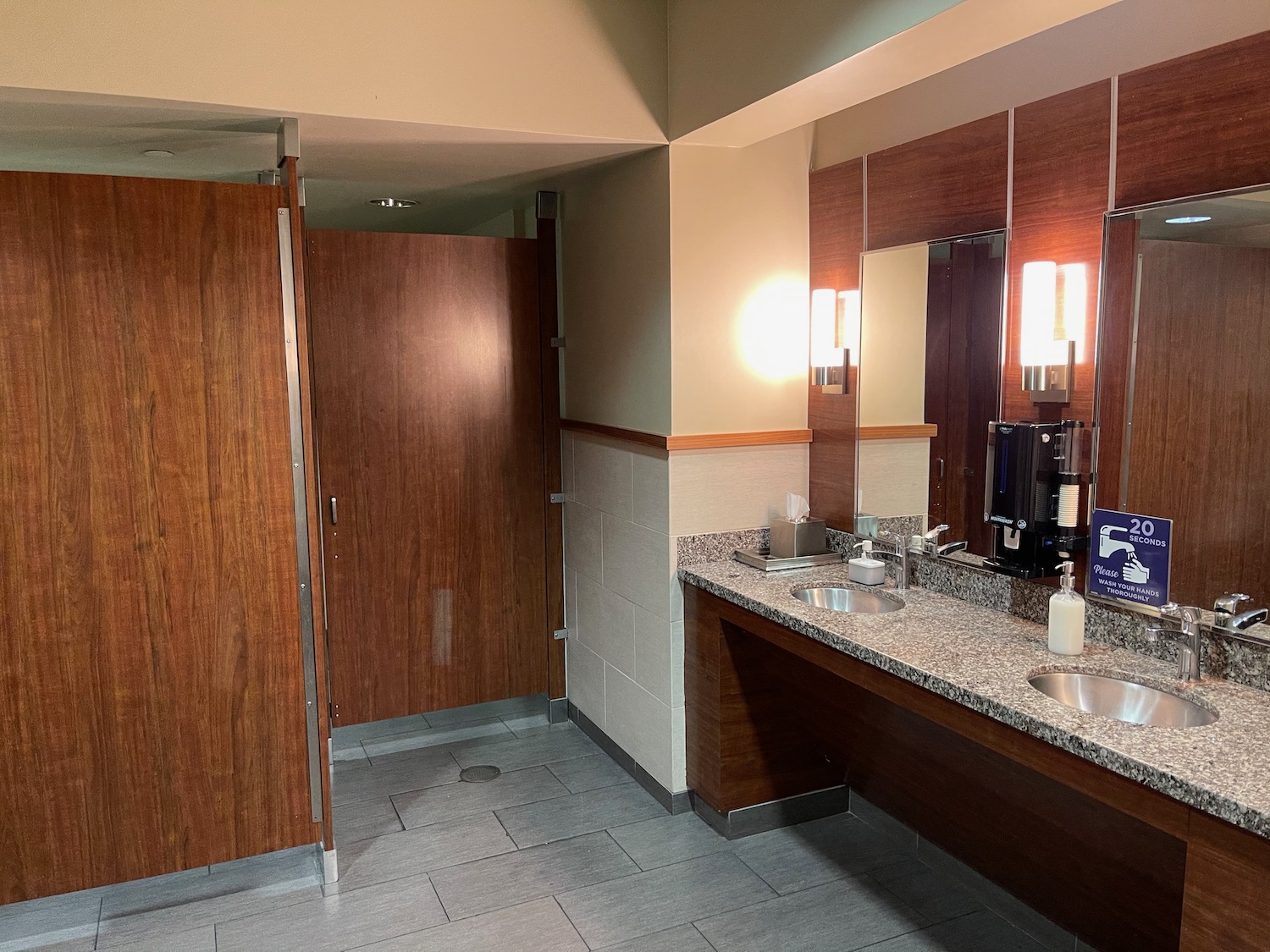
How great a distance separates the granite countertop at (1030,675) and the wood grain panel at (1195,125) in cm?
102

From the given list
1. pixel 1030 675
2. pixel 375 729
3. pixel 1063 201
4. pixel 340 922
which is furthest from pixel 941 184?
pixel 375 729

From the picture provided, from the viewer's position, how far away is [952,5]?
1854 millimetres

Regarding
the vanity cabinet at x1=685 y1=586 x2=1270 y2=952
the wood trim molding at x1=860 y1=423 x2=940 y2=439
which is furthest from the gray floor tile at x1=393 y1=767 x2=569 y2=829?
the wood trim molding at x1=860 y1=423 x2=940 y2=439

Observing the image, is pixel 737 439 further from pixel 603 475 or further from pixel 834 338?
pixel 603 475

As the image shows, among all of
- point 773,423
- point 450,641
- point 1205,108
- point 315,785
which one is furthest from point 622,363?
point 1205,108

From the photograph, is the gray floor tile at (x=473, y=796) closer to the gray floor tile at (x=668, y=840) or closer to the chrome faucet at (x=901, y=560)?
the gray floor tile at (x=668, y=840)

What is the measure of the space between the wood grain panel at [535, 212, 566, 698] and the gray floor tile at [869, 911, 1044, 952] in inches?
76.5

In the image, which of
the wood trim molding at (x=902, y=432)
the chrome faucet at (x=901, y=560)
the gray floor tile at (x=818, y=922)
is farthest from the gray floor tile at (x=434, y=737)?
the wood trim molding at (x=902, y=432)

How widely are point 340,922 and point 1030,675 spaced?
1948 mm

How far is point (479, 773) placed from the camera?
358 centimetres

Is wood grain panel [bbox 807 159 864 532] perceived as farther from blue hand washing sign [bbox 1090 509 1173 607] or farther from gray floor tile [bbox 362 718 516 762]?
gray floor tile [bbox 362 718 516 762]

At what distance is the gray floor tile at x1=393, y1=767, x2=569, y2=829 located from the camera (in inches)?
128

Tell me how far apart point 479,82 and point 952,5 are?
1.37 metres

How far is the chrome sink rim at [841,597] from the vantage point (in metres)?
2.78
